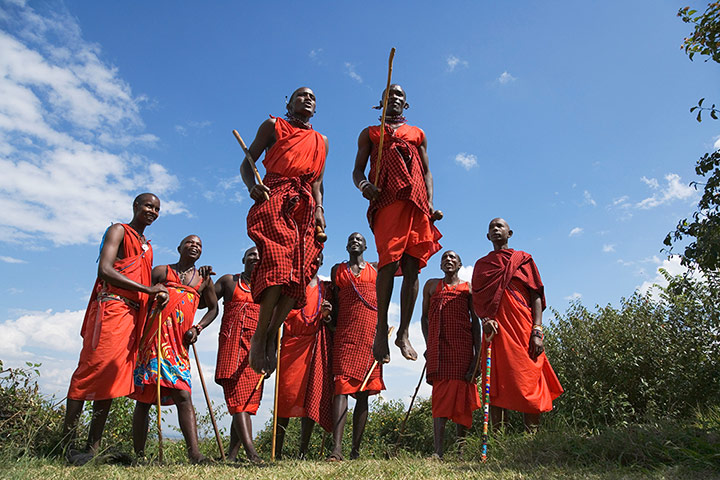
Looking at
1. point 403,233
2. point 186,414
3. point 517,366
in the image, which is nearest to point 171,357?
point 186,414

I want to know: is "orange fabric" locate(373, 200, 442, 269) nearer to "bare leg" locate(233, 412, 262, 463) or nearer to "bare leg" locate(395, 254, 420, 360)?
"bare leg" locate(395, 254, 420, 360)

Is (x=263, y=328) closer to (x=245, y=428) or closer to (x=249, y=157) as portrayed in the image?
(x=249, y=157)

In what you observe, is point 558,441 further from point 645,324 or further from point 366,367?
point 645,324

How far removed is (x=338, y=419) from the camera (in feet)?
21.7

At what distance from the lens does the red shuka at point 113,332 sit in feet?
18.1

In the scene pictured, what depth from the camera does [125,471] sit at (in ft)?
14.4

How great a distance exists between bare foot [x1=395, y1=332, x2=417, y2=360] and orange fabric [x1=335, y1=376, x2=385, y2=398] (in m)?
1.50

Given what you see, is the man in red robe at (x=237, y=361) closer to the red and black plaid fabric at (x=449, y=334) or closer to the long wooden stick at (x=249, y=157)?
the long wooden stick at (x=249, y=157)

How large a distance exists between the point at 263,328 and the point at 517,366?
3125 mm

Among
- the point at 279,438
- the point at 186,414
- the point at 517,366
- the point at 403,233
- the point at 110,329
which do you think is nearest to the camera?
the point at 403,233

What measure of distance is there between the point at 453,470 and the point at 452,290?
331 cm

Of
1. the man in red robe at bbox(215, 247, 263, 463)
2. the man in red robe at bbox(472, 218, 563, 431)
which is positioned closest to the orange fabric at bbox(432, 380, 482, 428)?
the man in red robe at bbox(472, 218, 563, 431)

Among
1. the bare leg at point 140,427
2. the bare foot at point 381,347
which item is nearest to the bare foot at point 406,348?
the bare foot at point 381,347

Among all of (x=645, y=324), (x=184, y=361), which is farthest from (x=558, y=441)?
(x=645, y=324)
